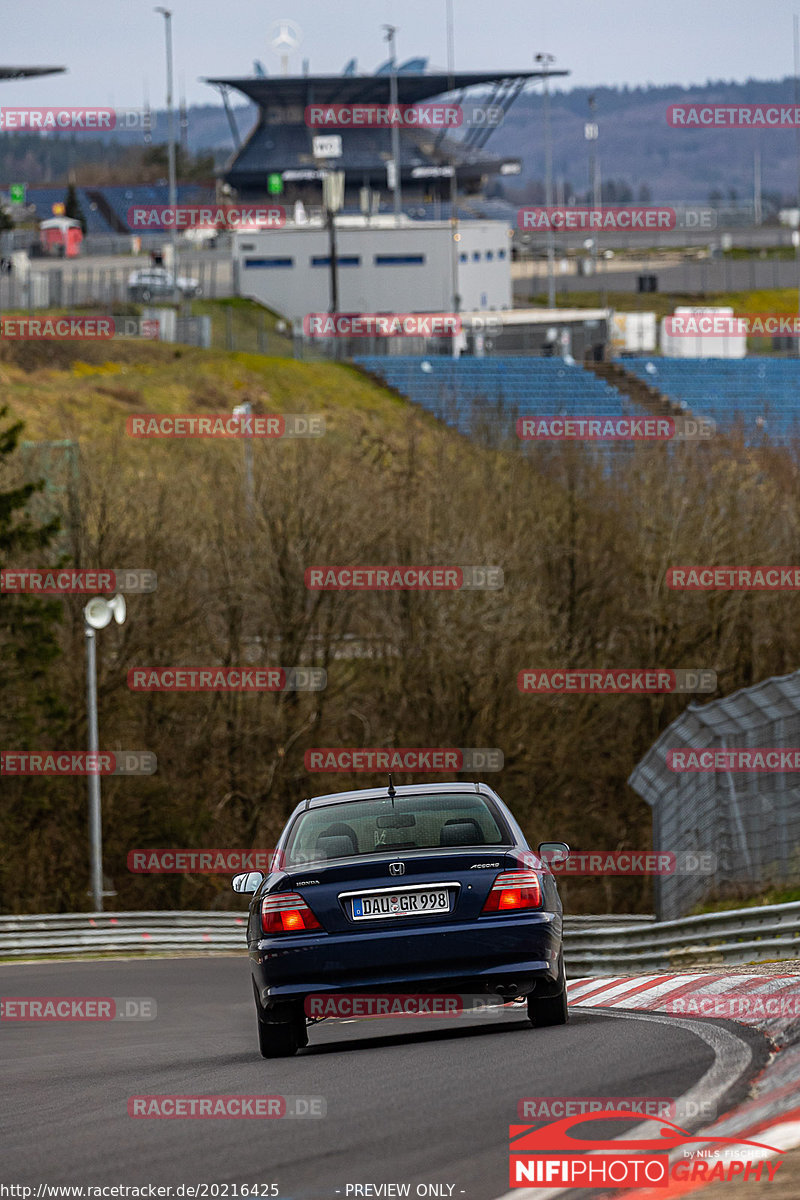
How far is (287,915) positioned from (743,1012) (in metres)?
2.36

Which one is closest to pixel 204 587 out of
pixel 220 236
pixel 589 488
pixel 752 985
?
pixel 589 488

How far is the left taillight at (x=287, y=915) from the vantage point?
28.9 feet

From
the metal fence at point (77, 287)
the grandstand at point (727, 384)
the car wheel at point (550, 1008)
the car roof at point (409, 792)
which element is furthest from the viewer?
the metal fence at point (77, 287)

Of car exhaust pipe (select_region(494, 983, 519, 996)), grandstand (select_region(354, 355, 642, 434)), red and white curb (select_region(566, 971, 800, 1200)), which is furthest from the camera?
grandstand (select_region(354, 355, 642, 434))

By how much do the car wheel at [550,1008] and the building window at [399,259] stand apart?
270 feet

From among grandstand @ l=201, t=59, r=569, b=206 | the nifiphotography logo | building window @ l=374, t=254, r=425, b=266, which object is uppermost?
grandstand @ l=201, t=59, r=569, b=206

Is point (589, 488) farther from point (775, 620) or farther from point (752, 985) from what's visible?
point (752, 985)

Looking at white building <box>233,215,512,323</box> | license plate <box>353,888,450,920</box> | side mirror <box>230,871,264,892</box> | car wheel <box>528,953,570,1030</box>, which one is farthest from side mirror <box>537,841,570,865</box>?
white building <box>233,215,512,323</box>

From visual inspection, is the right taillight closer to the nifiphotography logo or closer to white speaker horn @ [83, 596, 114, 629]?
the nifiphotography logo

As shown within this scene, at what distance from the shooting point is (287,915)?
884cm

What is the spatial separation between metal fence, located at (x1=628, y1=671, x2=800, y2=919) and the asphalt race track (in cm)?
505

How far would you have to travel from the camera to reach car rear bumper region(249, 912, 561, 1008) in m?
8.72

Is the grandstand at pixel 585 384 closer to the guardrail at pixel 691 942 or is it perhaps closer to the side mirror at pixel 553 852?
the guardrail at pixel 691 942

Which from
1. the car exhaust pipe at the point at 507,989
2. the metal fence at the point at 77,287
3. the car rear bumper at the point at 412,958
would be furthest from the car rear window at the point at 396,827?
the metal fence at the point at 77,287
